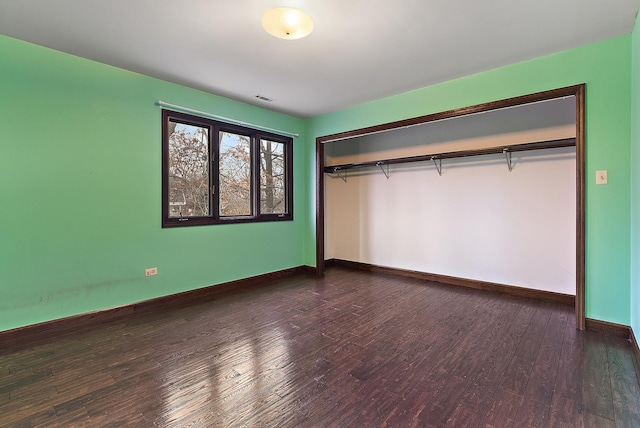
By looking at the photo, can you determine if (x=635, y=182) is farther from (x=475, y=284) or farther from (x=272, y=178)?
(x=272, y=178)

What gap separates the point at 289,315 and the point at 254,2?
2766 mm

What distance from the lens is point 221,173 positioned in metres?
4.01

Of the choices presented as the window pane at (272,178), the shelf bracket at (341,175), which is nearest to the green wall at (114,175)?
the window pane at (272,178)

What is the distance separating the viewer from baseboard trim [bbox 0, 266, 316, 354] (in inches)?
99.6

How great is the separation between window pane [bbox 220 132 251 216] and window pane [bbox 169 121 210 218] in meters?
0.24

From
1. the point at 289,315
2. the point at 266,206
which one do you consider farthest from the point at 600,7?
the point at 266,206

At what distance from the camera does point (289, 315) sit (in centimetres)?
312

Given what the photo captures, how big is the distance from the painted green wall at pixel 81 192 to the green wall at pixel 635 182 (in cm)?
417

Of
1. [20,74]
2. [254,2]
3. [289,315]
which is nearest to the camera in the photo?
[254,2]

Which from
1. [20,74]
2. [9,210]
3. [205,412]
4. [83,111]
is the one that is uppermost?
[20,74]

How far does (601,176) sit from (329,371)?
2.91 m

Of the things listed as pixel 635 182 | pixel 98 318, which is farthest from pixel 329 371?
pixel 635 182

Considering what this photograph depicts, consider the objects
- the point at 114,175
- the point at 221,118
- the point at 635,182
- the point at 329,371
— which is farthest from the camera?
the point at 221,118

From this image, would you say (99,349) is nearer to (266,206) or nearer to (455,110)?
(266,206)
